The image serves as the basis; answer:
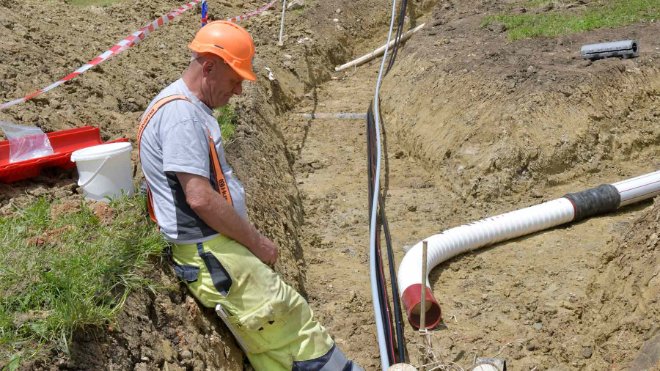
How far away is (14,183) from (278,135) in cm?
429

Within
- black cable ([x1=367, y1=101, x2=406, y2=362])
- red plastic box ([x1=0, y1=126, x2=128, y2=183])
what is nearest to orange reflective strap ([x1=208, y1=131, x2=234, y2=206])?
black cable ([x1=367, y1=101, x2=406, y2=362])

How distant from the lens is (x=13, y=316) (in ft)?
10.1

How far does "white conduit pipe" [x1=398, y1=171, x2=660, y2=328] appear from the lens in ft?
19.4

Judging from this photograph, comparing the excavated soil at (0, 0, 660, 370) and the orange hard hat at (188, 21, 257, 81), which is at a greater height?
the orange hard hat at (188, 21, 257, 81)

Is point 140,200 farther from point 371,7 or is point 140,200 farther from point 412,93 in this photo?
point 371,7

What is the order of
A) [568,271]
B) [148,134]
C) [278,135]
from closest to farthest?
[148,134]
[568,271]
[278,135]

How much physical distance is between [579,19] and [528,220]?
427cm

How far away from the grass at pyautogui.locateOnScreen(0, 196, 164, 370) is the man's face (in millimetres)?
909

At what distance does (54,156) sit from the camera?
16.6ft

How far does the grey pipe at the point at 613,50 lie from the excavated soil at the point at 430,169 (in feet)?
0.38

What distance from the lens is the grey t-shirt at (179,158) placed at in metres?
3.28

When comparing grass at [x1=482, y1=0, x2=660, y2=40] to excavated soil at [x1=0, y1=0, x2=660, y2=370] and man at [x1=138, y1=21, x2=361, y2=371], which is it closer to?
excavated soil at [x1=0, y1=0, x2=660, y2=370]

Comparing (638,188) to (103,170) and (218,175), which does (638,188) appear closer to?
(218,175)

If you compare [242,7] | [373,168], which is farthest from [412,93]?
[242,7]
